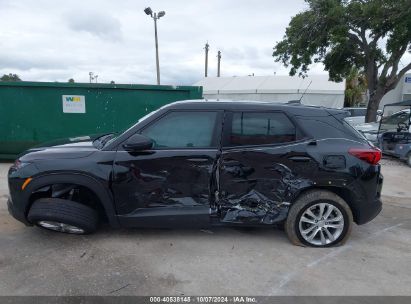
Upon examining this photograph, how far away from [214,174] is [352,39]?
15.7 meters

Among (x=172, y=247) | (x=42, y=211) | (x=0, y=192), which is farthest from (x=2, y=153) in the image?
(x=172, y=247)

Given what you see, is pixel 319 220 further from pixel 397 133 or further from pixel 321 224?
pixel 397 133

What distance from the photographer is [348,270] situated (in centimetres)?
361

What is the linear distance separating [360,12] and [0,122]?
14057 mm

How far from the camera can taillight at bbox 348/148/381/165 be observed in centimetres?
397

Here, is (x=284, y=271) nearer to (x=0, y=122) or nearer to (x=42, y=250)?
(x=42, y=250)

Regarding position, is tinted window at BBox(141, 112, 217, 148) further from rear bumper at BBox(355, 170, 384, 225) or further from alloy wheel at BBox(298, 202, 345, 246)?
rear bumper at BBox(355, 170, 384, 225)

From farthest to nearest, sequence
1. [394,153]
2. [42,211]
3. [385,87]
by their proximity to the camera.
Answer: [385,87], [394,153], [42,211]

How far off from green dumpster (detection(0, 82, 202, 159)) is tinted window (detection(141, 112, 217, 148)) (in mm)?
4346

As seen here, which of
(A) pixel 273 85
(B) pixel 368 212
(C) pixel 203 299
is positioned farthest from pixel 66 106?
(A) pixel 273 85

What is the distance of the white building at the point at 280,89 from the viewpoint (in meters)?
24.6

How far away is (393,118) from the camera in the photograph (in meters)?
10.8

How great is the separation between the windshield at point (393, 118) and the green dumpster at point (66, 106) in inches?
240

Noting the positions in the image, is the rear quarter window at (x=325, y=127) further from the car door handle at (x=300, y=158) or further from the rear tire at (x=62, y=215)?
the rear tire at (x=62, y=215)
